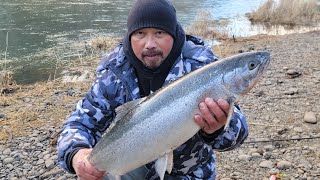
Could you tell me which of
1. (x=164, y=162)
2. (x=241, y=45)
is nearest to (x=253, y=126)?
(x=164, y=162)

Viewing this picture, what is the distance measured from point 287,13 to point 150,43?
810 inches

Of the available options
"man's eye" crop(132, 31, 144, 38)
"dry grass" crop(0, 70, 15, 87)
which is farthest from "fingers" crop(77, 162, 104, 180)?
"dry grass" crop(0, 70, 15, 87)

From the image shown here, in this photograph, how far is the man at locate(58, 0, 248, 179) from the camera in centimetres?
291

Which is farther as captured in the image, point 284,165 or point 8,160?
point 8,160

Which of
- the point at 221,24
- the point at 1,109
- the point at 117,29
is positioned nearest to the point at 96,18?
the point at 117,29

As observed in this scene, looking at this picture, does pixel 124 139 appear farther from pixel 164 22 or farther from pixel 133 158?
pixel 164 22

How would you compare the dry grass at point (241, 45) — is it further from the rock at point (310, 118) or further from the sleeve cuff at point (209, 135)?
the sleeve cuff at point (209, 135)

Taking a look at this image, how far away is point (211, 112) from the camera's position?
7.99ft

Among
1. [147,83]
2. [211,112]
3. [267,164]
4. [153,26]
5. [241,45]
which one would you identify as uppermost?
[153,26]

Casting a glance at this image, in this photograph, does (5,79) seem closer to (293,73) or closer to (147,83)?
(293,73)

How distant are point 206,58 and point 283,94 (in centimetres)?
548

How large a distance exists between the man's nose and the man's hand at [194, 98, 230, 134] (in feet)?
2.28

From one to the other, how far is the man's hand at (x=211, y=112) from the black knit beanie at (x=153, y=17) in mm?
793

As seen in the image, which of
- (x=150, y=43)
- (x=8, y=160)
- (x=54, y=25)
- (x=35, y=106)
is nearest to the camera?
(x=150, y=43)
